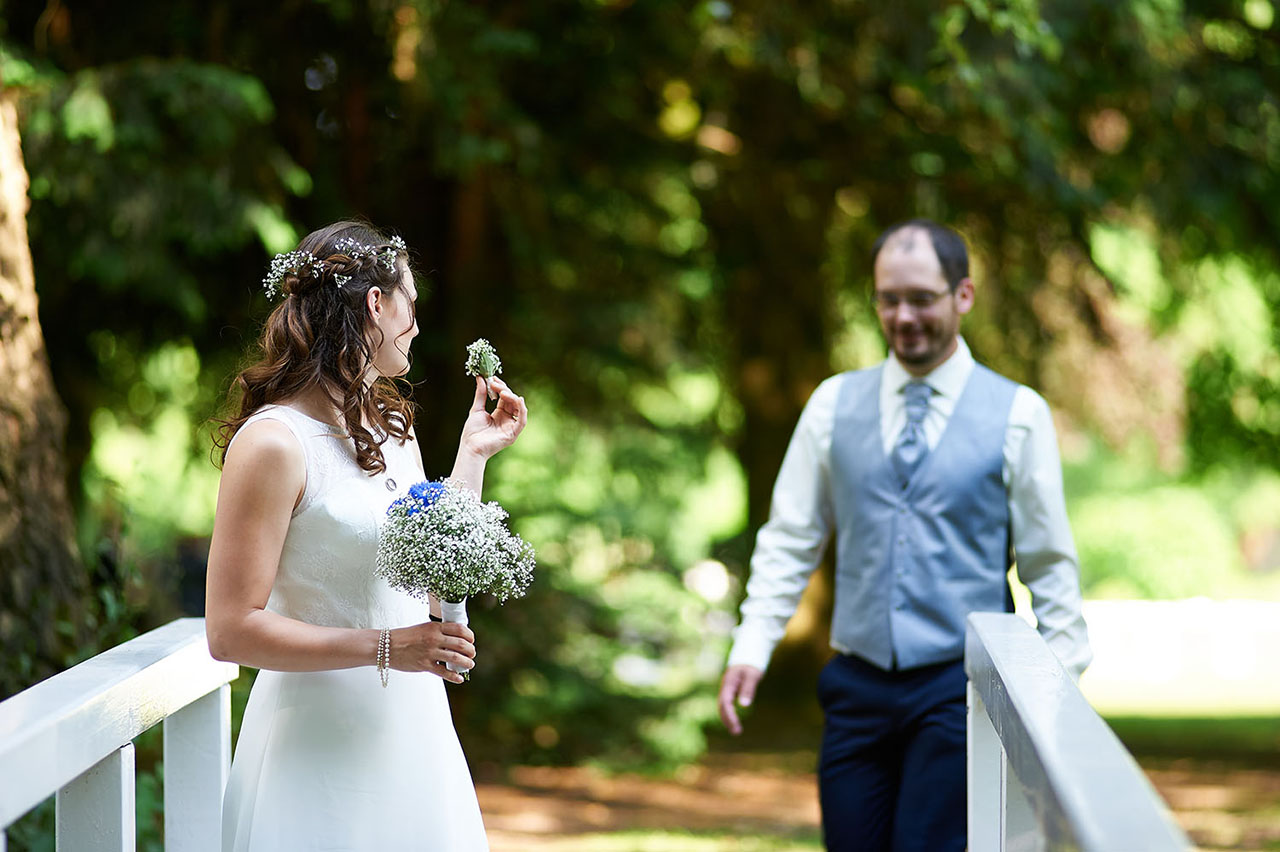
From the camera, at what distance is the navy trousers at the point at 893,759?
340 centimetres

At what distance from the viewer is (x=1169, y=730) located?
13.1 metres

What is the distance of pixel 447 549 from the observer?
7.88 feet

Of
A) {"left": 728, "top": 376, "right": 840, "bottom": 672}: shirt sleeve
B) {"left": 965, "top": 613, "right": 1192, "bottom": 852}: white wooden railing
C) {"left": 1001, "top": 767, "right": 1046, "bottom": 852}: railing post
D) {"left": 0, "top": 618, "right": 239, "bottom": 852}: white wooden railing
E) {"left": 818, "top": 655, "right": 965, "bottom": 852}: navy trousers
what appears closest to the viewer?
{"left": 965, "top": 613, "right": 1192, "bottom": 852}: white wooden railing

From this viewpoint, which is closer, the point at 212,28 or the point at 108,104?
the point at 108,104

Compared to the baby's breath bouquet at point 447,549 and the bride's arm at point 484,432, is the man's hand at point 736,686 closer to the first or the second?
the bride's arm at point 484,432

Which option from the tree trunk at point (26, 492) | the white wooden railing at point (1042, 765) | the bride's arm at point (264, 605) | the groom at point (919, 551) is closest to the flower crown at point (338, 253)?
the bride's arm at point (264, 605)

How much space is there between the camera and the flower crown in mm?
2717

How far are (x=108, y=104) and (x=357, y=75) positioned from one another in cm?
198

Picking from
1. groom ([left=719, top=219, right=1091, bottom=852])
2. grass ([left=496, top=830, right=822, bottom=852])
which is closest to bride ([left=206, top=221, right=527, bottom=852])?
groom ([left=719, top=219, right=1091, bottom=852])

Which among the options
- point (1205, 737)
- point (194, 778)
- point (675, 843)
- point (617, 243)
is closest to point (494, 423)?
point (194, 778)

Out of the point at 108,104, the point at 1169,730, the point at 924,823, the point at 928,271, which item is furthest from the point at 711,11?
the point at 1169,730

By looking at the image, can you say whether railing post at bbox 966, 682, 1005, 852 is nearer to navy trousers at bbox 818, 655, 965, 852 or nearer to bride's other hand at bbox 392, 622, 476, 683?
navy trousers at bbox 818, 655, 965, 852

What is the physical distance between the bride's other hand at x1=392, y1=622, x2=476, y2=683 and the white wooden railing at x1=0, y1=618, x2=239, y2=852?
46 cm

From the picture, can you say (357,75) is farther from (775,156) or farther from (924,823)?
(924,823)
